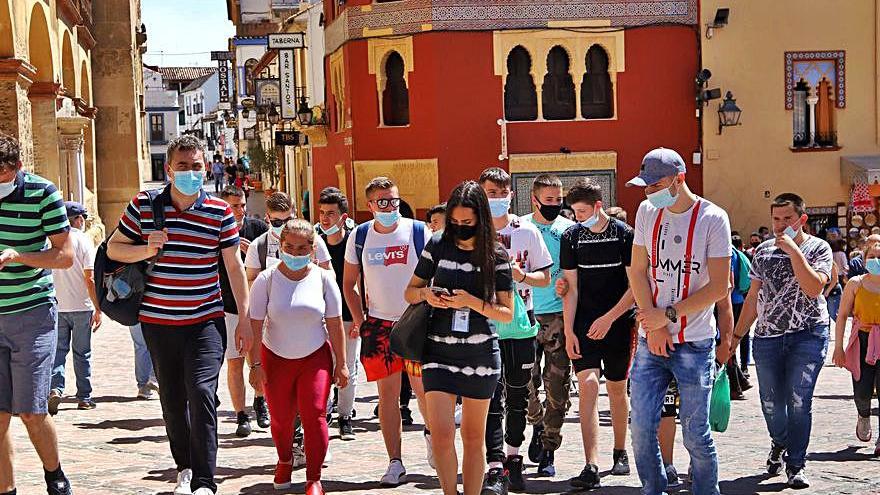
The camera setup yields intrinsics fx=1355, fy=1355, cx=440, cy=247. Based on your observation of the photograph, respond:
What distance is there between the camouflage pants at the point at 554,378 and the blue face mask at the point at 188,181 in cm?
276

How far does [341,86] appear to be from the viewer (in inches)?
1220

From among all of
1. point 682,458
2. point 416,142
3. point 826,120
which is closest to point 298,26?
point 416,142

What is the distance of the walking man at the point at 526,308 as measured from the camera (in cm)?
836

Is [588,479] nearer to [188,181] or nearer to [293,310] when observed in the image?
[293,310]

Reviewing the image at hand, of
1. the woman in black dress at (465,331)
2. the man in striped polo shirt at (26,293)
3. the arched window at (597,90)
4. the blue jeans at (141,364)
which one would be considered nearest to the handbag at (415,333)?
the woman in black dress at (465,331)

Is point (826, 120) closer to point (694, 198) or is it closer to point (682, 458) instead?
point (682, 458)

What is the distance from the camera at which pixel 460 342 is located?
23.4ft

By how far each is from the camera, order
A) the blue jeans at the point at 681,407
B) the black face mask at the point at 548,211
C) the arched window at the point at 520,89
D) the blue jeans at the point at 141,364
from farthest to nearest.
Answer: the arched window at the point at 520,89, the blue jeans at the point at 141,364, the black face mask at the point at 548,211, the blue jeans at the point at 681,407

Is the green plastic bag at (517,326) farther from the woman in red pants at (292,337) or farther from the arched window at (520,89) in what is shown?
the arched window at (520,89)

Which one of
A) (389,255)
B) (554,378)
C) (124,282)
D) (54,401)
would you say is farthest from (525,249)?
→ (54,401)

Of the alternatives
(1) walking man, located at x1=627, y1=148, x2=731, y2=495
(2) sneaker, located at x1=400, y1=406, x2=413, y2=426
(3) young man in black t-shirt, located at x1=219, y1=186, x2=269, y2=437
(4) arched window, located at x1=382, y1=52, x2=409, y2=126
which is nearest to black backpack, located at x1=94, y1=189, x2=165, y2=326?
(3) young man in black t-shirt, located at x1=219, y1=186, x2=269, y2=437

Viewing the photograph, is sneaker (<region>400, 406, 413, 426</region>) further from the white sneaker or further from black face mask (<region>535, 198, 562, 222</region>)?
the white sneaker

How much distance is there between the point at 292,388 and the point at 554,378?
1.82 metres

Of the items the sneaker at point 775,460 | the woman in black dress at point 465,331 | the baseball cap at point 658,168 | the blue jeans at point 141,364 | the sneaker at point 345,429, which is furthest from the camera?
the blue jeans at point 141,364
